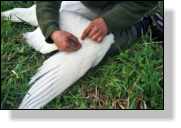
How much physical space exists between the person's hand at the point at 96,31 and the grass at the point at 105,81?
25 cm

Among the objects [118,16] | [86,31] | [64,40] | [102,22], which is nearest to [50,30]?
[64,40]

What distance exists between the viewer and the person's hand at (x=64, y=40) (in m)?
1.29

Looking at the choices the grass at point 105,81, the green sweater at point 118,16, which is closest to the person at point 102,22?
the green sweater at point 118,16

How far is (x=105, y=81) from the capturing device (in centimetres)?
136

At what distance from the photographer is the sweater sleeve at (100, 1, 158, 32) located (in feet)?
4.53

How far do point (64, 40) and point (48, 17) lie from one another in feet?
1.02

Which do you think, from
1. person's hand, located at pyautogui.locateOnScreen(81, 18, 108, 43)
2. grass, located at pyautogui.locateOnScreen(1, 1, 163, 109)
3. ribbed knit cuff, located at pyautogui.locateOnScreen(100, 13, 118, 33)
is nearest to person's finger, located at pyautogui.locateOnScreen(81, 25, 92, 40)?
person's hand, located at pyautogui.locateOnScreen(81, 18, 108, 43)

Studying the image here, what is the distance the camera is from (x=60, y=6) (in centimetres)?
167

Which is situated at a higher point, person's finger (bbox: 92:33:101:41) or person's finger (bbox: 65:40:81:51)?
person's finger (bbox: 92:33:101:41)

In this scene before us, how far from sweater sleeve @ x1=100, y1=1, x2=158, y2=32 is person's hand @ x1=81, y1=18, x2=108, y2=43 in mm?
42

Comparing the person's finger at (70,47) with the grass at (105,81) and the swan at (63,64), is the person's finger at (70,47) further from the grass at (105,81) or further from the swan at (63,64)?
the grass at (105,81)

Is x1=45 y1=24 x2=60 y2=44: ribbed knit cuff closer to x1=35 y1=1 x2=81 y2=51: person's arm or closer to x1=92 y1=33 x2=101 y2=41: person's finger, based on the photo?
x1=35 y1=1 x2=81 y2=51: person's arm

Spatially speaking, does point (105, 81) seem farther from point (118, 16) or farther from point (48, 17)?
point (48, 17)

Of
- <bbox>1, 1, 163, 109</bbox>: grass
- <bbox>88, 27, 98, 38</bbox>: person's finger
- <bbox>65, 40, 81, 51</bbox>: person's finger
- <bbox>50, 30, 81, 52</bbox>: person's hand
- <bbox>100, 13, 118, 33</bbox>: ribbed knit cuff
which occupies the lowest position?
<bbox>1, 1, 163, 109</bbox>: grass
